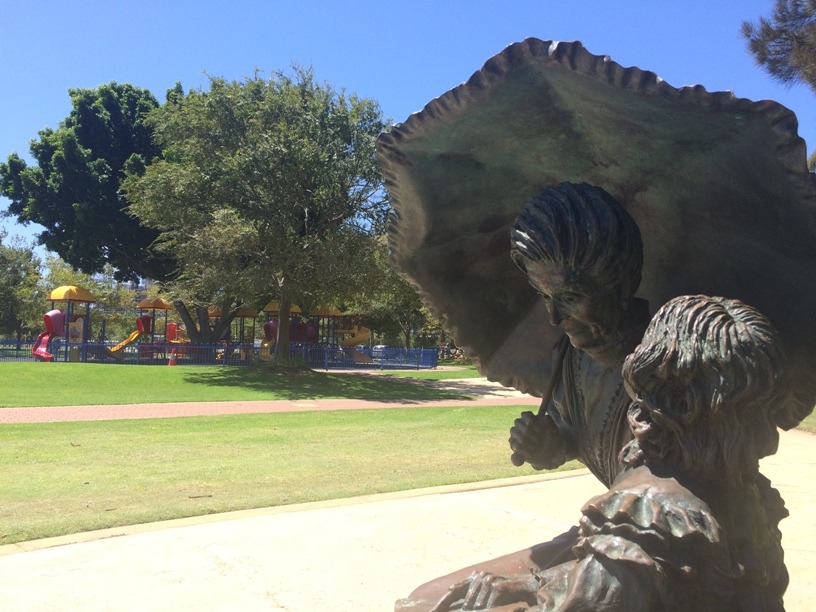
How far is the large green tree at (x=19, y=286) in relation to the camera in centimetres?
4138

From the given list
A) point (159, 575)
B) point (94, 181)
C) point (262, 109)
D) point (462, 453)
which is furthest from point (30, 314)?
point (159, 575)

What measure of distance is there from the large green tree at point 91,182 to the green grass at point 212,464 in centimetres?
2239

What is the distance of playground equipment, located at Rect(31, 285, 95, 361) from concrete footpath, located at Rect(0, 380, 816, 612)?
2523 cm

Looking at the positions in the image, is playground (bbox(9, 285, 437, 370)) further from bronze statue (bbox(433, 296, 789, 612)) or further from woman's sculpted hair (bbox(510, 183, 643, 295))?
bronze statue (bbox(433, 296, 789, 612))

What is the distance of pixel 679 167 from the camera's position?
5.14 ft

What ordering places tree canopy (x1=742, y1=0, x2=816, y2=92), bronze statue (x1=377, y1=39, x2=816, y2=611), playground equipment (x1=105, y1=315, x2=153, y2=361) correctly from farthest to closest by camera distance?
playground equipment (x1=105, y1=315, x2=153, y2=361), tree canopy (x1=742, y1=0, x2=816, y2=92), bronze statue (x1=377, y1=39, x2=816, y2=611)

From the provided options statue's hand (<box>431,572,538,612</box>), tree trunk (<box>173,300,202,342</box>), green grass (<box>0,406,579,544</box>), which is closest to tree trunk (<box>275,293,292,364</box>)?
green grass (<box>0,406,579,544</box>)

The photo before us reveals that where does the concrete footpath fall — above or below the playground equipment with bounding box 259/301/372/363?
below

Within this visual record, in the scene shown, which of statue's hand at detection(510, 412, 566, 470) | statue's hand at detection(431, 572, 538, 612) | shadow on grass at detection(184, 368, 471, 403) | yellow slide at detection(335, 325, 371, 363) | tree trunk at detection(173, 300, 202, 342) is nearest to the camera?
statue's hand at detection(431, 572, 538, 612)

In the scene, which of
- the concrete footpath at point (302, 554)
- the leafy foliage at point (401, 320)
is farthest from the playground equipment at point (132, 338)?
the concrete footpath at point (302, 554)

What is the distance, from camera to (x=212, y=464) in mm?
8023

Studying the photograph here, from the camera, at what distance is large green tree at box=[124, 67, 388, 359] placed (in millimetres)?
21312

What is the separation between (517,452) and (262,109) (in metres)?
22.3

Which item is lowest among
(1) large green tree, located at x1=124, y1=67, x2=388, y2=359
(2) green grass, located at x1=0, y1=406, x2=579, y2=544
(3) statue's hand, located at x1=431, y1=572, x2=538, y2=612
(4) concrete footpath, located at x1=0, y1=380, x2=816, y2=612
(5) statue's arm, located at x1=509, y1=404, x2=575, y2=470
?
(2) green grass, located at x1=0, y1=406, x2=579, y2=544
